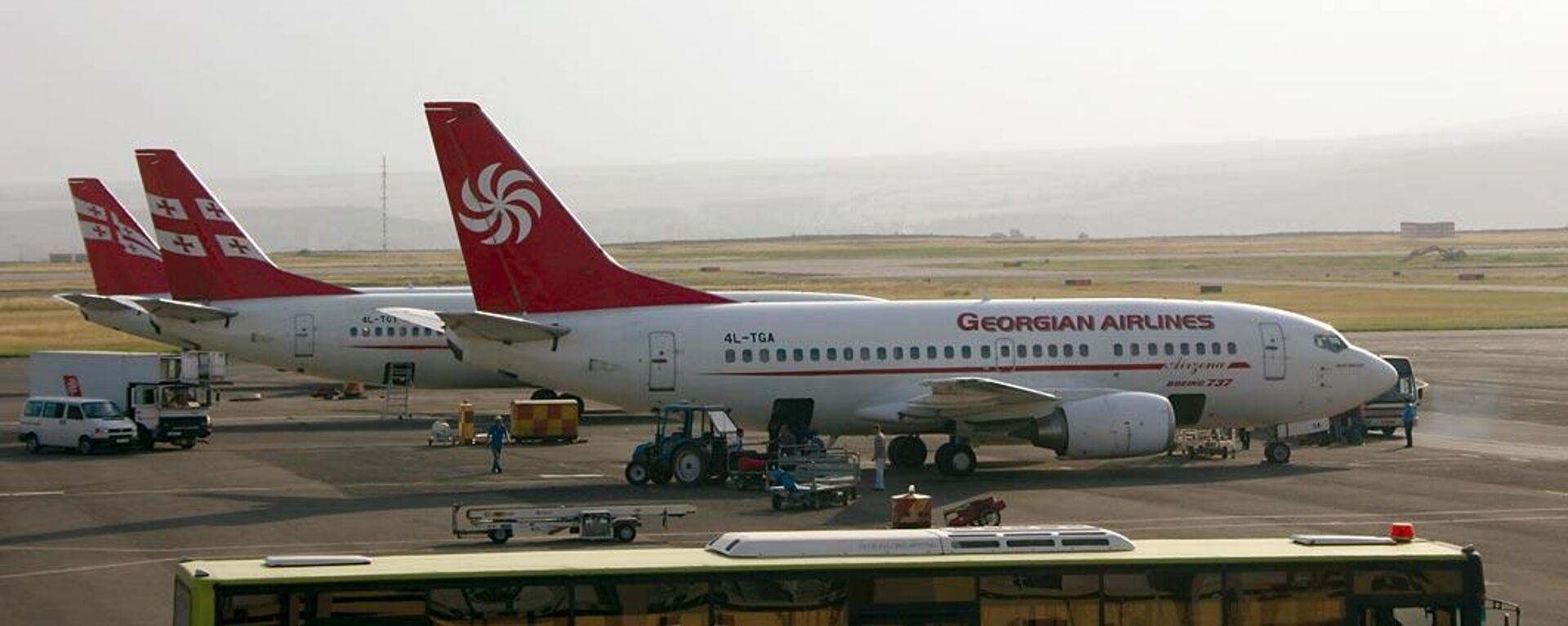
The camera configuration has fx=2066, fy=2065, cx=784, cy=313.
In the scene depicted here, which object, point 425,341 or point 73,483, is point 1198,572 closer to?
point 73,483

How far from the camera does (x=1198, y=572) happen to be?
63.7ft

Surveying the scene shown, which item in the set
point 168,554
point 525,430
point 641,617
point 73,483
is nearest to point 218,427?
point 525,430

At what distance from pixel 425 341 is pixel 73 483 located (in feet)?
61.4

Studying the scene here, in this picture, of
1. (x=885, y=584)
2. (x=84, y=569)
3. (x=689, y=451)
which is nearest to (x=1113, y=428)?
(x=689, y=451)

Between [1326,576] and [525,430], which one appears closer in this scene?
[1326,576]

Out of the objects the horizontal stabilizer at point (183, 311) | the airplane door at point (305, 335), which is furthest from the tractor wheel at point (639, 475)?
the horizontal stabilizer at point (183, 311)

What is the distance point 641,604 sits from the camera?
18.7 metres

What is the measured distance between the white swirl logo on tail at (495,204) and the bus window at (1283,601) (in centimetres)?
2861

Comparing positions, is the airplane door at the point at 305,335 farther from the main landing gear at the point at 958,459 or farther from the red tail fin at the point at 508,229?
the main landing gear at the point at 958,459

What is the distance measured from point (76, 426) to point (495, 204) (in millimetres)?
14657

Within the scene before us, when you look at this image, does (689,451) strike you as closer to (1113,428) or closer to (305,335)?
(1113,428)

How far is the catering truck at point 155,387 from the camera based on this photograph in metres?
54.6

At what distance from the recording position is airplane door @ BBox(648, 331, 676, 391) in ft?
152

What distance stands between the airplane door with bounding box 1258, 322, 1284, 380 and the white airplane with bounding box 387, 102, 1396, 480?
1.5 inches
